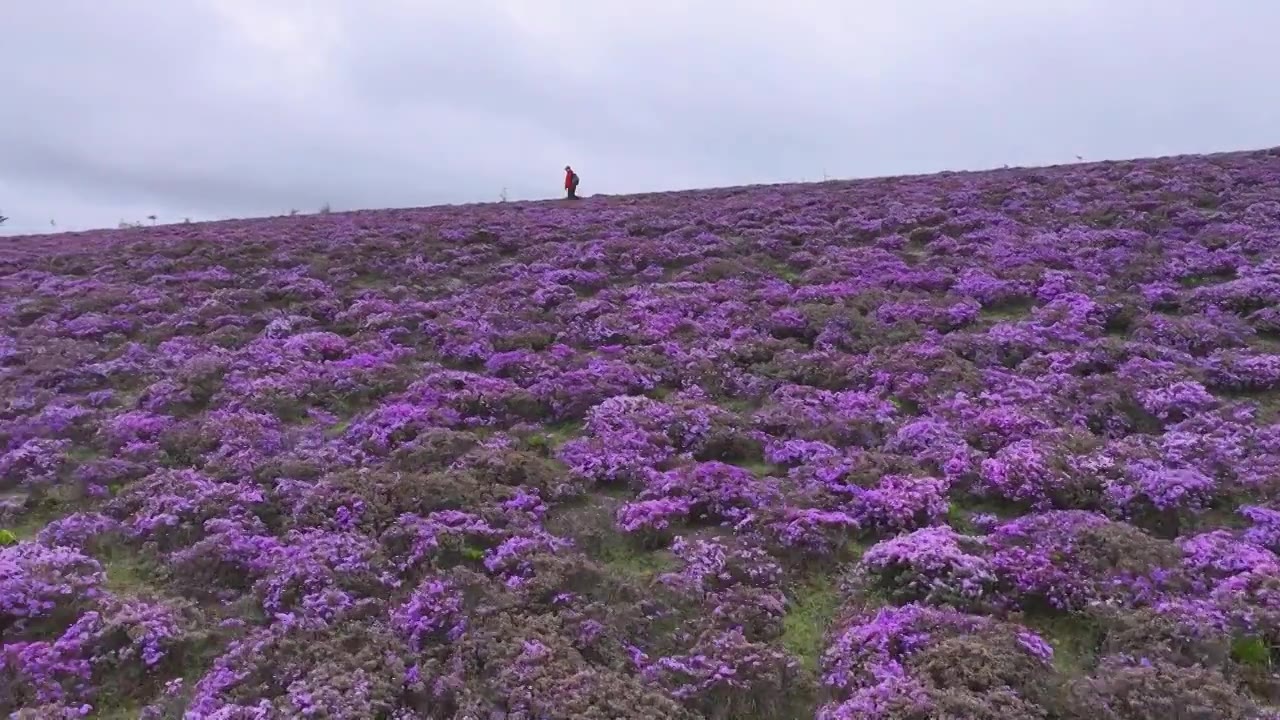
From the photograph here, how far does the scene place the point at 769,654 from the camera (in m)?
9.01

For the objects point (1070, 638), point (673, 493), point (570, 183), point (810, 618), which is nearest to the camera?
point (1070, 638)

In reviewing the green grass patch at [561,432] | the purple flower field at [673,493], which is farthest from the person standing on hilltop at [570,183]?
the green grass patch at [561,432]

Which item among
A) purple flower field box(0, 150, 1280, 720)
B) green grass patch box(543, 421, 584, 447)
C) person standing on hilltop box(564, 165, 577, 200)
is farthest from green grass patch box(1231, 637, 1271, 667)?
person standing on hilltop box(564, 165, 577, 200)

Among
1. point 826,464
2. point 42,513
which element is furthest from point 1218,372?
point 42,513

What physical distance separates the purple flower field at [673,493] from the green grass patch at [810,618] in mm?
46

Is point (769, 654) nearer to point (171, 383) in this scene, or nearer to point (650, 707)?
point (650, 707)

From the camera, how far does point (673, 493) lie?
12.8 meters

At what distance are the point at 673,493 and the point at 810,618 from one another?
3.30 meters

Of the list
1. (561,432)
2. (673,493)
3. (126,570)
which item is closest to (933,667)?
(673,493)

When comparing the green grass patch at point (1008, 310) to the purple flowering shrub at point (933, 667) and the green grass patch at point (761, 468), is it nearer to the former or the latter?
the green grass patch at point (761, 468)

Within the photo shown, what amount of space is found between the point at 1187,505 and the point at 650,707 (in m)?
7.81

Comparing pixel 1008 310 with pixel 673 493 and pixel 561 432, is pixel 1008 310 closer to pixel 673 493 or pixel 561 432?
pixel 561 432

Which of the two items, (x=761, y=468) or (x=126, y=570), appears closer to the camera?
(x=126, y=570)

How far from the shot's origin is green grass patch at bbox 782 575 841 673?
940cm
